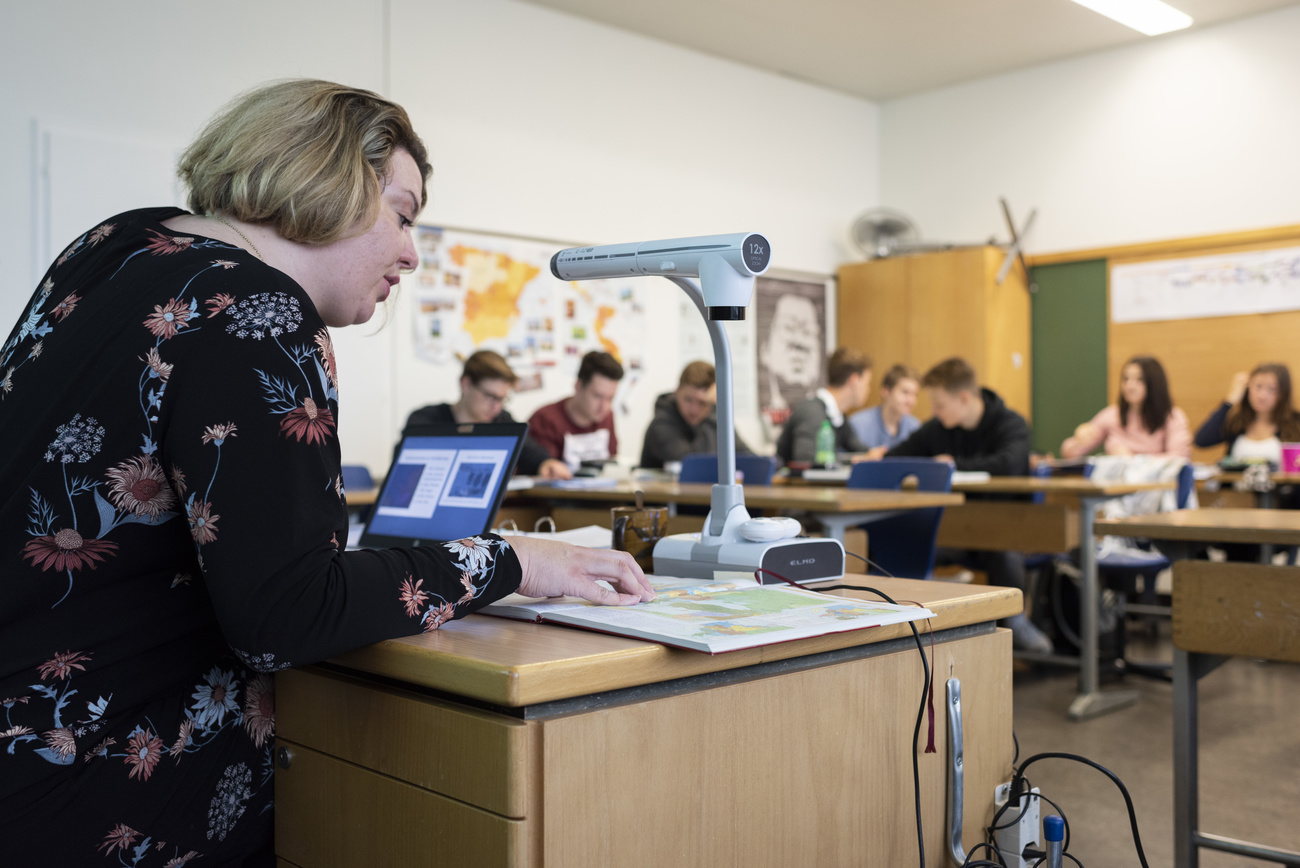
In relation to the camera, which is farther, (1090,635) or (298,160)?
(1090,635)

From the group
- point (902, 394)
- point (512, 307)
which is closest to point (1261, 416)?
point (902, 394)

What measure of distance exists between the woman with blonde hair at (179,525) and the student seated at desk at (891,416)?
5457mm

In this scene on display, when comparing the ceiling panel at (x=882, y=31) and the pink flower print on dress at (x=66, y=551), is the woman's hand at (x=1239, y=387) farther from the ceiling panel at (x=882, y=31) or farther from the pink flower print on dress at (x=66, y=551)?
the pink flower print on dress at (x=66, y=551)

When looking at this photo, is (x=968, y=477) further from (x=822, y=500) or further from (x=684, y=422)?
(x=684, y=422)

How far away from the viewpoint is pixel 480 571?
96cm

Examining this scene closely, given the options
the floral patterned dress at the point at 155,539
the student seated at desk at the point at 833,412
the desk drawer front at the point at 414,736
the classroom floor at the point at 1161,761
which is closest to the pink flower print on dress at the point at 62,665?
the floral patterned dress at the point at 155,539

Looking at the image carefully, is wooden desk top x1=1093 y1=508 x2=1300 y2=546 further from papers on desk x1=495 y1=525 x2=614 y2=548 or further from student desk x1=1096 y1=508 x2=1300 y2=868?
papers on desk x1=495 y1=525 x2=614 y2=548

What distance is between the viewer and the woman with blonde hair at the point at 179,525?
0.83 meters

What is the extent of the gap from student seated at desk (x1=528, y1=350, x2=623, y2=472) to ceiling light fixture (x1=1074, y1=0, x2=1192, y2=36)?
3419mm

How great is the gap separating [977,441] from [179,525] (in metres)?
4.26

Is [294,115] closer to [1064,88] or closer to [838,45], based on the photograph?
[838,45]

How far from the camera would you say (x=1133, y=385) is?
6.17 metres

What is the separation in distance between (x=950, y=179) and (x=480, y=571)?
735cm

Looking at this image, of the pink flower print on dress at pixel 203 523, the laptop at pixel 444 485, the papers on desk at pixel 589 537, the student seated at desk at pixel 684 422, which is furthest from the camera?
the student seated at desk at pixel 684 422
